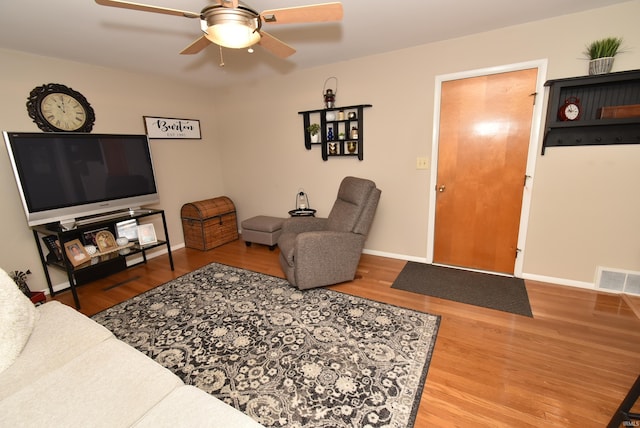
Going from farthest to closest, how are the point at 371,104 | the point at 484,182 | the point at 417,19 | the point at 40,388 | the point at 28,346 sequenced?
the point at 371,104, the point at 484,182, the point at 417,19, the point at 28,346, the point at 40,388

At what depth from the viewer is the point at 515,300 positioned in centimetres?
243

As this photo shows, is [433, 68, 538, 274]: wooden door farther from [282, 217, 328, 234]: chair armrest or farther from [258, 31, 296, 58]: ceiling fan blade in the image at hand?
[258, 31, 296, 58]: ceiling fan blade

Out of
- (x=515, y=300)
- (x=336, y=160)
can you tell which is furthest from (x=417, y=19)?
(x=515, y=300)

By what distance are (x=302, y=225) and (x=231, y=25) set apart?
2.20 metres

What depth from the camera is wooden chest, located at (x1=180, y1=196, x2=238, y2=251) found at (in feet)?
12.8

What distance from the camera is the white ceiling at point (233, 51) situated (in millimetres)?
1954

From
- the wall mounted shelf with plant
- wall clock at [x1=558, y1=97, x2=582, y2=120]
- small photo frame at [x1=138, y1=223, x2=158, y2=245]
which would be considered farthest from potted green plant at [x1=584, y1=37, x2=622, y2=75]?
small photo frame at [x1=138, y1=223, x2=158, y2=245]

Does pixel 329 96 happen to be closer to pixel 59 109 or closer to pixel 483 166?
pixel 483 166

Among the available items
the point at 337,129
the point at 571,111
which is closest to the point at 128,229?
the point at 337,129

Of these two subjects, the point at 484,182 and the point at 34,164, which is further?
the point at 484,182

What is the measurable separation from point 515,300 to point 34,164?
4389 mm

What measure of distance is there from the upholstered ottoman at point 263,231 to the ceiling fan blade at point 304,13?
2525 mm

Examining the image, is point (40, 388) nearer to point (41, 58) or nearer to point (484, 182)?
point (41, 58)

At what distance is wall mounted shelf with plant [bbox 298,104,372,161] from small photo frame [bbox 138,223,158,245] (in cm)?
216
